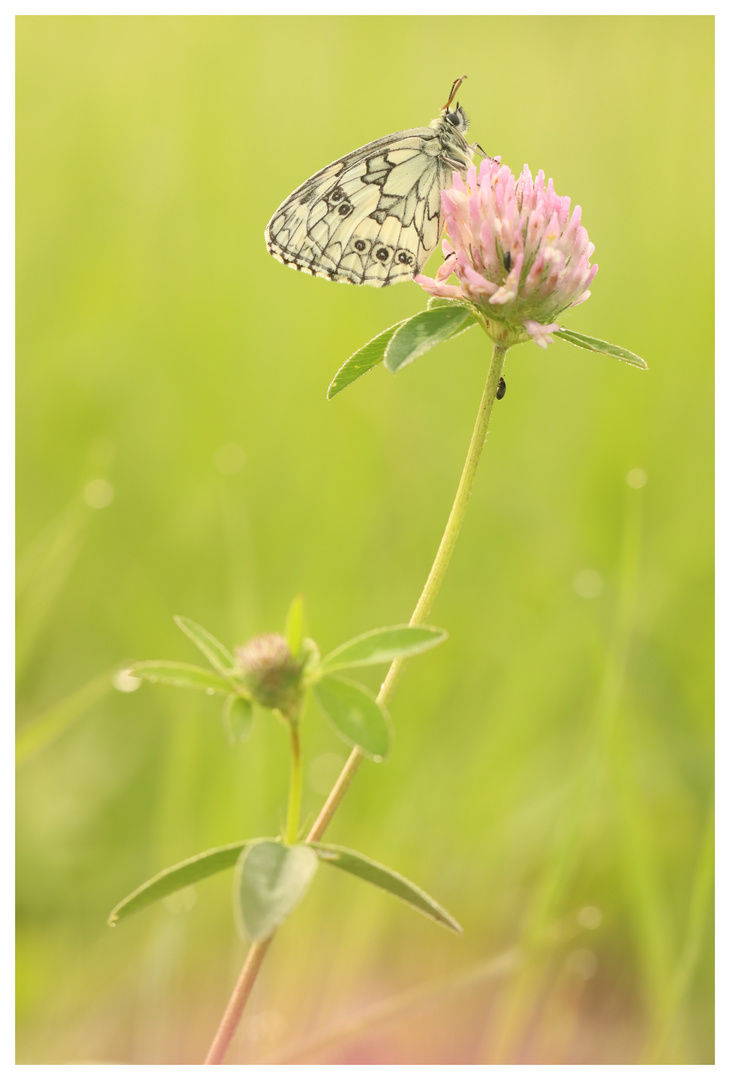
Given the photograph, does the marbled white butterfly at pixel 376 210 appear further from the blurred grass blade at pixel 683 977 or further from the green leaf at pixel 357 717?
the blurred grass blade at pixel 683 977

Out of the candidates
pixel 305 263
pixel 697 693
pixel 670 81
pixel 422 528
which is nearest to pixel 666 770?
pixel 697 693

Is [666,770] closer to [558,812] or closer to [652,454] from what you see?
[558,812]

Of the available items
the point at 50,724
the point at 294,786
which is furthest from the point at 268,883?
the point at 50,724

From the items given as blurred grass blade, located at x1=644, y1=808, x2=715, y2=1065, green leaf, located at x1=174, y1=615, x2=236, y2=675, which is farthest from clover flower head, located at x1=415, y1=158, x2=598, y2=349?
blurred grass blade, located at x1=644, y1=808, x2=715, y2=1065

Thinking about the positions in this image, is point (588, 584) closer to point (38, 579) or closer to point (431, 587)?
point (38, 579)

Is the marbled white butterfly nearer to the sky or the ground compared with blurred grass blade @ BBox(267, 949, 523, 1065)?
nearer to the sky

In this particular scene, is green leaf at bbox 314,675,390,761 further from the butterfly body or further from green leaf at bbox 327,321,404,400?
the butterfly body
